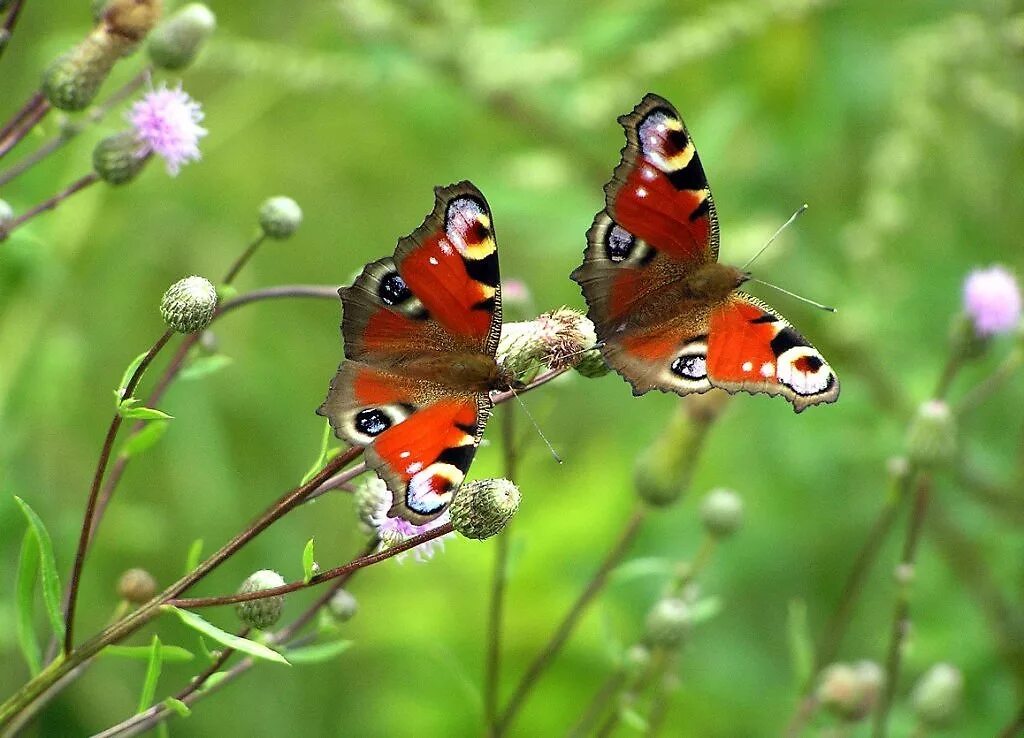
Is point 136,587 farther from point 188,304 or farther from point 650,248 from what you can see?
point 650,248

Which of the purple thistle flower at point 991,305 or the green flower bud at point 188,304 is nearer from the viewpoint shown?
the green flower bud at point 188,304

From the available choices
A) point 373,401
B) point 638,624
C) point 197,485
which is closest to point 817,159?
point 638,624

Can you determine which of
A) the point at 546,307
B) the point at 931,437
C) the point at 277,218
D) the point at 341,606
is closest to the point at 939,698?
the point at 931,437

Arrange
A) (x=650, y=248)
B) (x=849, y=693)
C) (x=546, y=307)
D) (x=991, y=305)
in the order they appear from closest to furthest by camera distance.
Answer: (x=650, y=248) < (x=849, y=693) < (x=991, y=305) < (x=546, y=307)

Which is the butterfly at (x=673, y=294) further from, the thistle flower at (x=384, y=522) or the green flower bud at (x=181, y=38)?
the green flower bud at (x=181, y=38)

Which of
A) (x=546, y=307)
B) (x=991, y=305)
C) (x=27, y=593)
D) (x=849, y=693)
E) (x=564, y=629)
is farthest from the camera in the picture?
(x=546, y=307)

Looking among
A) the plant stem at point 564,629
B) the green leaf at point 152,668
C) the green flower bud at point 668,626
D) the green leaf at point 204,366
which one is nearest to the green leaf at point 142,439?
the green leaf at point 204,366

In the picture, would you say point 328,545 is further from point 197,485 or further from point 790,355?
point 790,355

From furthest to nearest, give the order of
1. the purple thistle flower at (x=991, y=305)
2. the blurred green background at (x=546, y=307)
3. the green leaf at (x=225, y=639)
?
the blurred green background at (x=546, y=307) < the purple thistle flower at (x=991, y=305) < the green leaf at (x=225, y=639)
